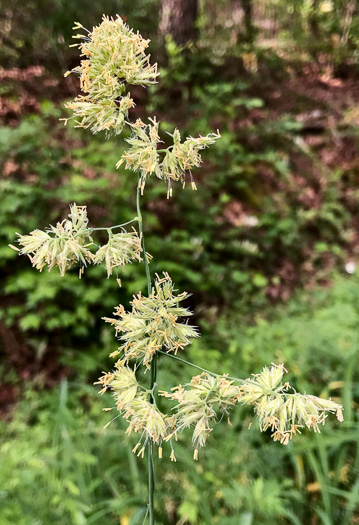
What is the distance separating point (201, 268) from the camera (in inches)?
163

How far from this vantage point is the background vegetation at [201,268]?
6.54 feet

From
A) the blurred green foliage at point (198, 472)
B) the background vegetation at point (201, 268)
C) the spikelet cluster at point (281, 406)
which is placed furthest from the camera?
the background vegetation at point (201, 268)

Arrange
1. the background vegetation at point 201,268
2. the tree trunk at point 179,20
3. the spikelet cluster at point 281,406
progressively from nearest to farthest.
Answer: the spikelet cluster at point 281,406, the background vegetation at point 201,268, the tree trunk at point 179,20

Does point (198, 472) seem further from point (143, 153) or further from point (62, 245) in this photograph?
point (143, 153)

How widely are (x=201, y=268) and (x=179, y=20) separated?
3664 millimetres

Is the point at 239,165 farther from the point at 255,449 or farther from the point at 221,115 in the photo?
the point at 255,449

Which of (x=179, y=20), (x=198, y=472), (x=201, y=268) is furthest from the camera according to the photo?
(x=179, y=20)

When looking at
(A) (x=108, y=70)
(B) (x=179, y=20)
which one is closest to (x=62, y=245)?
(A) (x=108, y=70)

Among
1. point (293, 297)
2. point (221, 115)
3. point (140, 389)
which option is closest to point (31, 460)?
point (140, 389)

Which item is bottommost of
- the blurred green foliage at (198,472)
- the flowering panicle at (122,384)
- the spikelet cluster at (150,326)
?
the blurred green foliage at (198,472)

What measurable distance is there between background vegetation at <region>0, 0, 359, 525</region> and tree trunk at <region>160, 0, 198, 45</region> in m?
0.02

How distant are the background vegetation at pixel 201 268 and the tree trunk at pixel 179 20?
0.02m

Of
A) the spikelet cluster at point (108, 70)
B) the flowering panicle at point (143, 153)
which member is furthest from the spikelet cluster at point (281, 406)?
the spikelet cluster at point (108, 70)

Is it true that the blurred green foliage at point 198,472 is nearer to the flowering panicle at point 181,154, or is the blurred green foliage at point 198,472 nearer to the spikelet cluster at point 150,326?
the spikelet cluster at point 150,326
